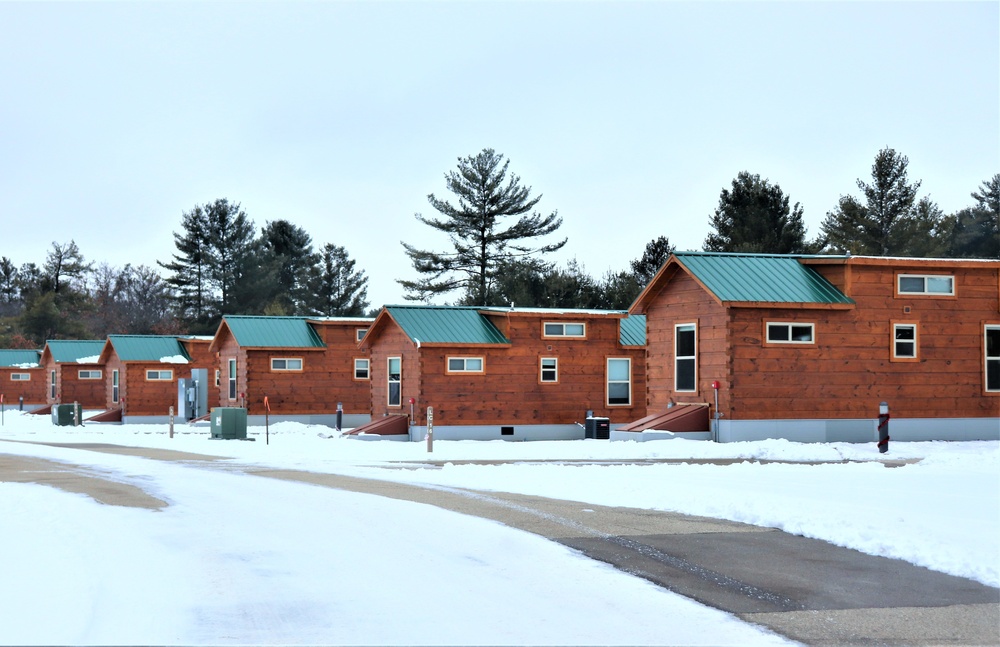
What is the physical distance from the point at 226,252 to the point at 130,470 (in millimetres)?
71027

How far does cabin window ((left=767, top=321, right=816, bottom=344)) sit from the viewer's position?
29.5 meters

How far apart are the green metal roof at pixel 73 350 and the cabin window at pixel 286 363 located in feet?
84.3

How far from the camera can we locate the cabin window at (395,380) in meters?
38.1

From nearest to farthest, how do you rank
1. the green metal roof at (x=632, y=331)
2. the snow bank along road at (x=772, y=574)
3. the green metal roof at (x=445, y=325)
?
the snow bank along road at (x=772, y=574) < the green metal roof at (x=445, y=325) < the green metal roof at (x=632, y=331)

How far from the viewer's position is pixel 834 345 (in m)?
29.9

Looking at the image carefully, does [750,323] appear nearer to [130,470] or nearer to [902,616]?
[130,470]

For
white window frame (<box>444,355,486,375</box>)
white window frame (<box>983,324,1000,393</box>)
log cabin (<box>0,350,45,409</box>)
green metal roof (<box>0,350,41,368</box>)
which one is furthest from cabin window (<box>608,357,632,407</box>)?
green metal roof (<box>0,350,41,368</box>)

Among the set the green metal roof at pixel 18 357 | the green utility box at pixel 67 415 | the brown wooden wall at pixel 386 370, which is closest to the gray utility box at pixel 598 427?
the brown wooden wall at pixel 386 370

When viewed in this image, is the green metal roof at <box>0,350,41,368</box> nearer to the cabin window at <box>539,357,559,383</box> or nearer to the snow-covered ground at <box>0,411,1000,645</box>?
the cabin window at <box>539,357,559,383</box>

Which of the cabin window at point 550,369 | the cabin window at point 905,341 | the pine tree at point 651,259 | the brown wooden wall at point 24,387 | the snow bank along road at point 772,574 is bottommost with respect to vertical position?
the snow bank along road at point 772,574

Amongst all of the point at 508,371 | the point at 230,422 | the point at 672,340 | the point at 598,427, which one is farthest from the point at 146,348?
the point at 672,340

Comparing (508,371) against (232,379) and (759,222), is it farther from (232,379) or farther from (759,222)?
(759,222)

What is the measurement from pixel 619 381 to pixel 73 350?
141 feet

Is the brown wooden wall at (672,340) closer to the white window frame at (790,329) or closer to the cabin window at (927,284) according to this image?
the white window frame at (790,329)
